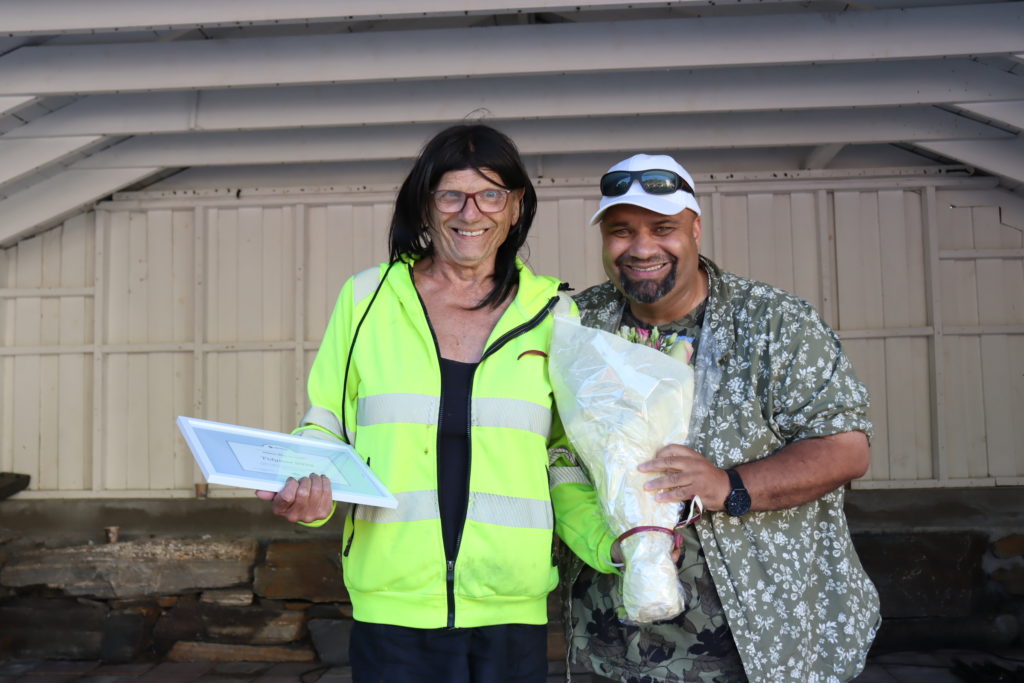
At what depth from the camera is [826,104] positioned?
529 cm

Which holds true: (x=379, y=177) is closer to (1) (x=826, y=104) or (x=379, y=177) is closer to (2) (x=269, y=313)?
(2) (x=269, y=313)

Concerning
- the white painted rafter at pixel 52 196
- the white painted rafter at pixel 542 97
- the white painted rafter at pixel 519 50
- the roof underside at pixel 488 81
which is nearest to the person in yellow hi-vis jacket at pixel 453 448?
the roof underside at pixel 488 81

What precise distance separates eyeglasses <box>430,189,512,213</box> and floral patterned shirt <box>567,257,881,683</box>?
647mm

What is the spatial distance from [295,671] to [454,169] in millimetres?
4888

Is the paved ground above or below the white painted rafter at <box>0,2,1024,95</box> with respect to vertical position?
below

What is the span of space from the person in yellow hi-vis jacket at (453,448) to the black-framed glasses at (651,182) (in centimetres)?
25

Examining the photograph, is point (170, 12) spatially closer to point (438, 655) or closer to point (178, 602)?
point (438, 655)

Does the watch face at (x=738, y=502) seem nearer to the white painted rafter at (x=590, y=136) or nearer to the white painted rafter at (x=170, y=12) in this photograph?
the white painted rafter at (x=170, y=12)

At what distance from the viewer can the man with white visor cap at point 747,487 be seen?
2131mm

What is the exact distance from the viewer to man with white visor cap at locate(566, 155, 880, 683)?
2.13 meters

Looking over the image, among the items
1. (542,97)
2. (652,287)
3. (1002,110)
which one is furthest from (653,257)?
(1002,110)

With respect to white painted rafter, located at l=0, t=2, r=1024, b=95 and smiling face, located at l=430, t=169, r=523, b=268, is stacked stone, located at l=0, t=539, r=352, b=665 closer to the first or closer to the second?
white painted rafter, located at l=0, t=2, r=1024, b=95

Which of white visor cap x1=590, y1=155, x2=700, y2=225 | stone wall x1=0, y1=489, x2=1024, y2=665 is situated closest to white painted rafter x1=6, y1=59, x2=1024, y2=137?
stone wall x1=0, y1=489, x2=1024, y2=665

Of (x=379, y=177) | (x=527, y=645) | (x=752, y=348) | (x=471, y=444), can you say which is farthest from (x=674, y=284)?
(x=379, y=177)
